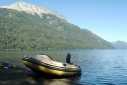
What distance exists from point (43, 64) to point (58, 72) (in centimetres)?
188

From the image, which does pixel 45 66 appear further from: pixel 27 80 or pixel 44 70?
pixel 27 80

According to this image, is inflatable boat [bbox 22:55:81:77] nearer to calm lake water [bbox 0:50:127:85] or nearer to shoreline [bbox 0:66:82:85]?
shoreline [bbox 0:66:82:85]

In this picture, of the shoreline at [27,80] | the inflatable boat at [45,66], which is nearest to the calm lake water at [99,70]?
the inflatable boat at [45,66]

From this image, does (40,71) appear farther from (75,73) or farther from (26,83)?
(75,73)

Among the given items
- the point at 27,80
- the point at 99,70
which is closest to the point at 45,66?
the point at 27,80

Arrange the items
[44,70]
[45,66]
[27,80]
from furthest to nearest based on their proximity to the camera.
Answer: [44,70], [45,66], [27,80]

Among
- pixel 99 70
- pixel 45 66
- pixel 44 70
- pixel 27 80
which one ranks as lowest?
pixel 99 70

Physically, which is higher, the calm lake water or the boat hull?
the boat hull

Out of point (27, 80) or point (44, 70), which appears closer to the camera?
point (27, 80)

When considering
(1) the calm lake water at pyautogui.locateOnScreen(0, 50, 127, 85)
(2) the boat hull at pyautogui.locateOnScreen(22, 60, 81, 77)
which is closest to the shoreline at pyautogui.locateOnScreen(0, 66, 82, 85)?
(2) the boat hull at pyautogui.locateOnScreen(22, 60, 81, 77)

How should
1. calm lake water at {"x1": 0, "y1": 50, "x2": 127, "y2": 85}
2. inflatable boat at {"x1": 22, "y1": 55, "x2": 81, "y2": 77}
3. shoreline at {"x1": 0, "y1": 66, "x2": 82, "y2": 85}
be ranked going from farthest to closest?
calm lake water at {"x1": 0, "y1": 50, "x2": 127, "y2": 85} < inflatable boat at {"x1": 22, "y1": 55, "x2": 81, "y2": 77} < shoreline at {"x1": 0, "y1": 66, "x2": 82, "y2": 85}

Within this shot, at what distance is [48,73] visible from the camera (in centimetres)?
1897

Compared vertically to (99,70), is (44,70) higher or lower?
higher

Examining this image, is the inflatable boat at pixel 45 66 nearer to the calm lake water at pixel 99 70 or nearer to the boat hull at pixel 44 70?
the boat hull at pixel 44 70
